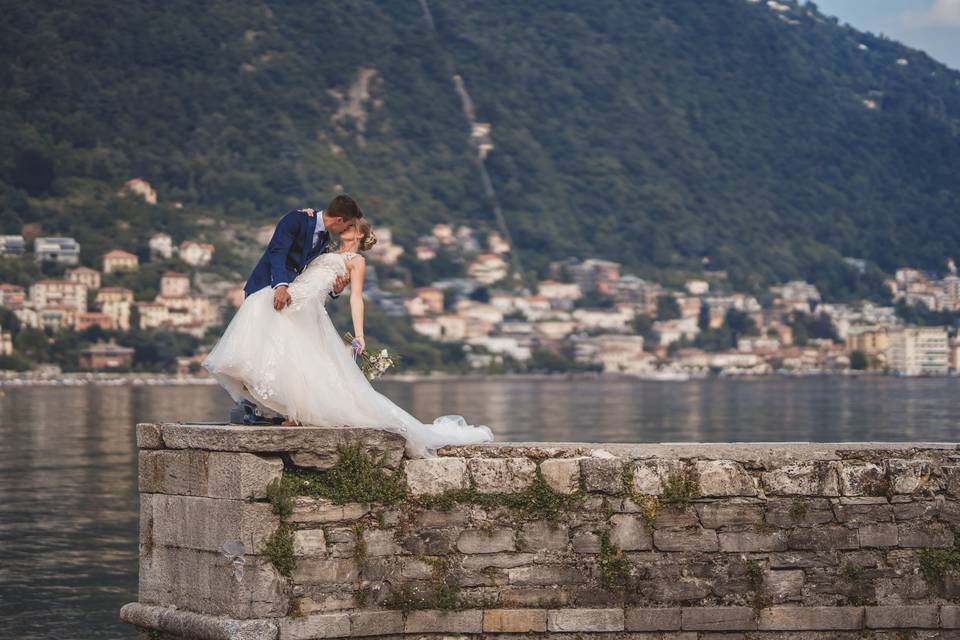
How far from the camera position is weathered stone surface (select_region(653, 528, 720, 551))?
32.2 feet

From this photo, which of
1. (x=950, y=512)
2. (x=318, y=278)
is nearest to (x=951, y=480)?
(x=950, y=512)

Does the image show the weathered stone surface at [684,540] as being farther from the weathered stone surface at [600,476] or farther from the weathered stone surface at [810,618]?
the weathered stone surface at [810,618]

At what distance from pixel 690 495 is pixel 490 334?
172907 mm

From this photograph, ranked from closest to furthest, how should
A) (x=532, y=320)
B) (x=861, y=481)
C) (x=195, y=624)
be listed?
1. (x=195, y=624)
2. (x=861, y=481)
3. (x=532, y=320)

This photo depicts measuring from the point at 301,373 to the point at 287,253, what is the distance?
0.80 m

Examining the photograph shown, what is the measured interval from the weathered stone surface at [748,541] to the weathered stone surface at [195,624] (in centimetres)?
261

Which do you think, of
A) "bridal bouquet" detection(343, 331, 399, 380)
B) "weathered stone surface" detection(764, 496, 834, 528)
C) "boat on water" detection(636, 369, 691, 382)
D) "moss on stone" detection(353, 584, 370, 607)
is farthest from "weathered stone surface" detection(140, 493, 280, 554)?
"boat on water" detection(636, 369, 691, 382)

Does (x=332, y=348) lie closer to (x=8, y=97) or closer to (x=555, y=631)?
(x=555, y=631)

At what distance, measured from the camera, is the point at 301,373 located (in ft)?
31.9

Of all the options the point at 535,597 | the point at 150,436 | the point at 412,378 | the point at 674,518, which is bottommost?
the point at 535,597

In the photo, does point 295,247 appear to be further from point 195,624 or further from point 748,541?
point 748,541

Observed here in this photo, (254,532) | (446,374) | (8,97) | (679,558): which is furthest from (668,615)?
(8,97)

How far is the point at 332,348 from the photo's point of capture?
32.5 ft

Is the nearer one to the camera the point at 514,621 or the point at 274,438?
the point at 274,438
